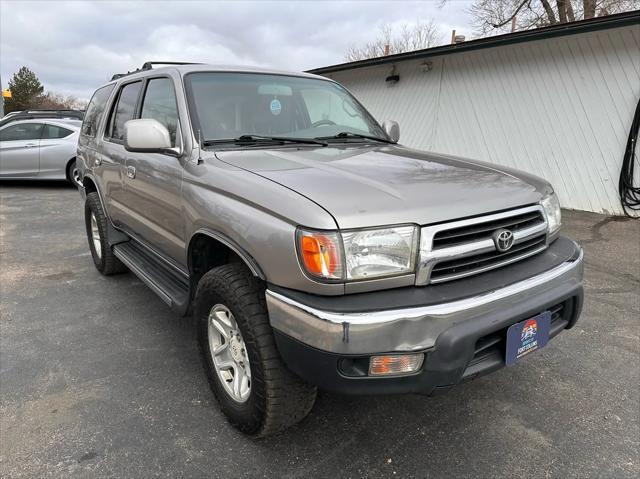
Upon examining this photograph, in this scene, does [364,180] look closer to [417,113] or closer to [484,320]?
[484,320]

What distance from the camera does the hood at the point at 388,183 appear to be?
77.0 inches

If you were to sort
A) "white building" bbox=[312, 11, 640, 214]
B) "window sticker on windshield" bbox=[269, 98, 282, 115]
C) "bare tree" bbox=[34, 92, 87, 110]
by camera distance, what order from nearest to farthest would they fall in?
"window sticker on windshield" bbox=[269, 98, 282, 115], "white building" bbox=[312, 11, 640, 214], "bare tree" bbox=[34, 92, 87, 110]

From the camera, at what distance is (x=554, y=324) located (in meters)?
2.39

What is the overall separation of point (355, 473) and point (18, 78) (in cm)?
6929

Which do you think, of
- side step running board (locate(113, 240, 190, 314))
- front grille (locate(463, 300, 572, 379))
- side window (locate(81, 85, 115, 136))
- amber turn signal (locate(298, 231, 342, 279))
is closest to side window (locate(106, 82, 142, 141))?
side window (locate(81, 85, 115, 136))

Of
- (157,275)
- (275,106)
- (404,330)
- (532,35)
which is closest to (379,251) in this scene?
(404,330)

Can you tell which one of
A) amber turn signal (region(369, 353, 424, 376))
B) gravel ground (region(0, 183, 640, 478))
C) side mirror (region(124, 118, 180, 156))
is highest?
side mirror (region(124, 118, 180, 156))

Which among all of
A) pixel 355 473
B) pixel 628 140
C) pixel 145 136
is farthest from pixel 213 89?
pixel 628 140

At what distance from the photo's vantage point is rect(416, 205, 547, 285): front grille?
77.5 inches

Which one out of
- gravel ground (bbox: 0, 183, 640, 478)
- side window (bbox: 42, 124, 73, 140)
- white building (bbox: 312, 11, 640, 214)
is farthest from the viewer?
side window (bbox: 42, 124, 73, 140)

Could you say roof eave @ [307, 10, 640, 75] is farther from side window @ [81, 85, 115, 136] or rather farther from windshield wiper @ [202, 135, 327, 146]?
side window @ [81, 85, 115, 136]

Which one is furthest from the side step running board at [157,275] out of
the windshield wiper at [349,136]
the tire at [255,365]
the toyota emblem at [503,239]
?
the toyota emblem at [503,239]

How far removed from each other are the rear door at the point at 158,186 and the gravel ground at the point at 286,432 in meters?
0.79

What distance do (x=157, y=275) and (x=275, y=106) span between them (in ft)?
4.86
